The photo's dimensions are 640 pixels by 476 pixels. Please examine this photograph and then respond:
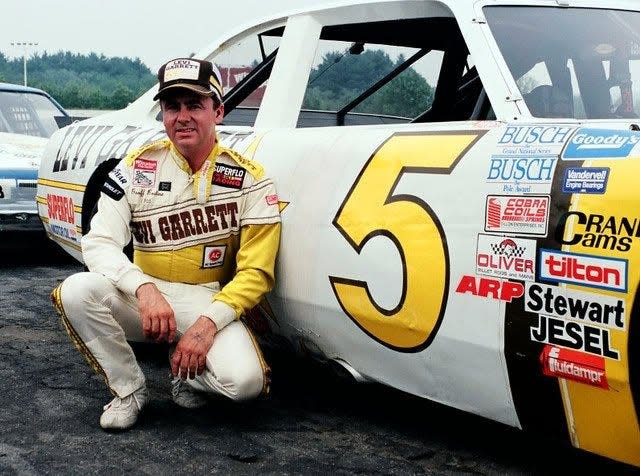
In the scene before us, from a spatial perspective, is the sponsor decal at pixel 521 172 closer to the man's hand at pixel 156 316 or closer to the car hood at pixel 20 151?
the man's hand at pixel 156 316

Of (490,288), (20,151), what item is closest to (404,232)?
(490,288)

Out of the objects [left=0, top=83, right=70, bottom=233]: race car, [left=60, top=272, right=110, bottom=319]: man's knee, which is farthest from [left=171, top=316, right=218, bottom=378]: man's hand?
[left=0, top=83, right=70, bottom=233]: race car

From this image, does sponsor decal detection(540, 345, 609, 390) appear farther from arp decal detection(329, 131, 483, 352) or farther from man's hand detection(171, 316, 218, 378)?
man's hand detection(171, 316, 218, 378)

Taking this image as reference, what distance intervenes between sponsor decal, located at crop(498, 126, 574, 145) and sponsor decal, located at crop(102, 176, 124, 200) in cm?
140

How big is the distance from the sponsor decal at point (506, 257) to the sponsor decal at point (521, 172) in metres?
0.13

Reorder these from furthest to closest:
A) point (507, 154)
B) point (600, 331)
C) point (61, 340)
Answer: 1. point (61, 340)
2. point (507, 154)
3. point (600, 331)

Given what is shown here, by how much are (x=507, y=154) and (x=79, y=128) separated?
2.92m

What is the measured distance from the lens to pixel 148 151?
3287 mm

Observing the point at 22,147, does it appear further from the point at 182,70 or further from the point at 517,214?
the point at 517,214

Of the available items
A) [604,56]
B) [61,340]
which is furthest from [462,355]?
[61,340]

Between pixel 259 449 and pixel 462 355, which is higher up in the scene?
pixel 462 355

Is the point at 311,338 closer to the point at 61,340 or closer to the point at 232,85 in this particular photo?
the point at 232,85

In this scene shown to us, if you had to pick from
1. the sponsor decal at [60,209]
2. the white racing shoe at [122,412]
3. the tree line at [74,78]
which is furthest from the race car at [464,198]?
the tree line at [74,78]

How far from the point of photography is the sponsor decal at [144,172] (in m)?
3.22
